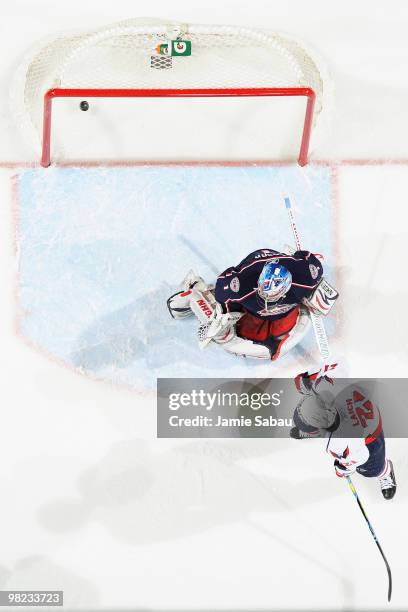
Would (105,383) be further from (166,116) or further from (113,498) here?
(166,116)

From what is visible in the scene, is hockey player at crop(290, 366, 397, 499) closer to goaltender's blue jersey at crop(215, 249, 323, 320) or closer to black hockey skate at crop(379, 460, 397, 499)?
black hockey skate at crop(379, 460, 397, 499)

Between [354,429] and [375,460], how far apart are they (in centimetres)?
26

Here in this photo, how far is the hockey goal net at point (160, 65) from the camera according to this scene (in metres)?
6.44

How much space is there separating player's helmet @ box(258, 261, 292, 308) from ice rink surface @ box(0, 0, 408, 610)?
909 mm

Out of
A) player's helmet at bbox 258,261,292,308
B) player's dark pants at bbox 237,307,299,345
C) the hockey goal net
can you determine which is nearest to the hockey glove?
player's dark pants at bbox 237,307,299,345

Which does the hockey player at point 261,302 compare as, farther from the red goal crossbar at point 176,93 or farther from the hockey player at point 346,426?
the red goal crossbar at point 176,93

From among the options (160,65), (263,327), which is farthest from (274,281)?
(160,65)

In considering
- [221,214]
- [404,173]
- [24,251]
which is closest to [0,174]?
[24,251]

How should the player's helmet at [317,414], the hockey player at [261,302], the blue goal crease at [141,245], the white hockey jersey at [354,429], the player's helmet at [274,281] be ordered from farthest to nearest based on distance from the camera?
the blue goal crease at [141,245] < the player's helmet at [317,414] < the white hockey jersey at [354,429] < the hockey player at [261,302] < the player's helmet at [274,281]

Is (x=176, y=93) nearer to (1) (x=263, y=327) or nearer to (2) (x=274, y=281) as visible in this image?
(2) (x=274, y=281)

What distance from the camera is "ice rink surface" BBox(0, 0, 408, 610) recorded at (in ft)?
20.3

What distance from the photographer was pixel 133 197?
6.58 m

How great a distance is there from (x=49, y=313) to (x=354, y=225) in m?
2.48

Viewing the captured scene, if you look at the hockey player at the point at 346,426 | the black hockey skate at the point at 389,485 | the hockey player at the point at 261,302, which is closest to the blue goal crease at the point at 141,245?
the hockey player at the point at 261,302
